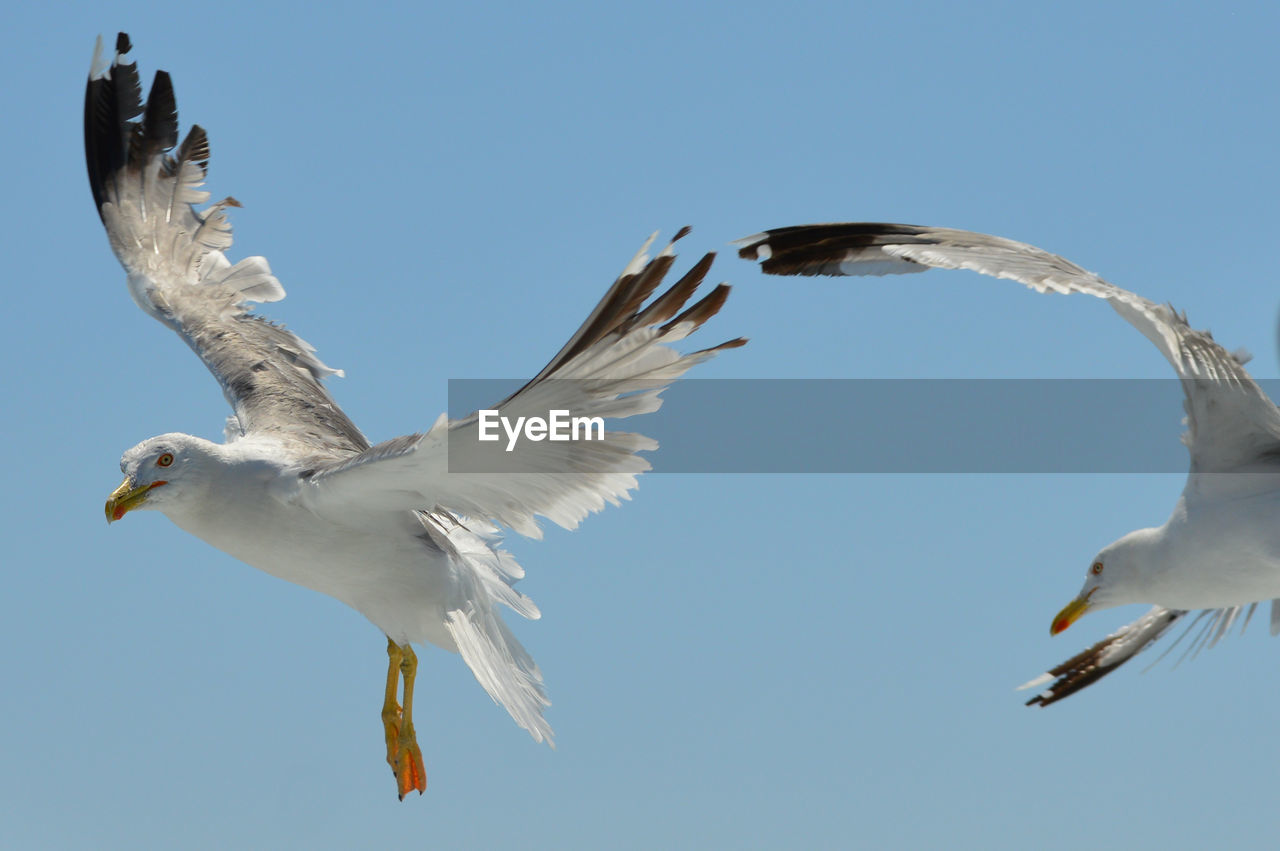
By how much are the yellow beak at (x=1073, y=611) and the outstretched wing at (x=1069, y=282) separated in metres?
0.77

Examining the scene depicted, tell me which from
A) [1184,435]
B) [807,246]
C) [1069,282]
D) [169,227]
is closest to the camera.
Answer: [1069,282]

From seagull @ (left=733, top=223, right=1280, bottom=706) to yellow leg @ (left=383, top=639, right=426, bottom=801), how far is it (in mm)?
2340

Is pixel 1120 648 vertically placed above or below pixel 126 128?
below

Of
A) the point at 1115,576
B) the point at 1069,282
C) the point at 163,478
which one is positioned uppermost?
the point at 1069,282

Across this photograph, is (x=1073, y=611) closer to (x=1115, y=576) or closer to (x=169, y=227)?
(x=1115, y=576)

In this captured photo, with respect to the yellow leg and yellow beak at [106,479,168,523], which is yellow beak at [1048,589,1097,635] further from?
yellow beak at [106,479,168,523]

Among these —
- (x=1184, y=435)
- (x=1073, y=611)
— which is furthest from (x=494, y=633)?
(x=1184, y=435)

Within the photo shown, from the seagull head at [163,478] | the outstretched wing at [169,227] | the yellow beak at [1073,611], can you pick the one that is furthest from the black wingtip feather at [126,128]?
the yellow beak at [1073,611]

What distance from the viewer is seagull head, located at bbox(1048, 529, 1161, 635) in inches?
223

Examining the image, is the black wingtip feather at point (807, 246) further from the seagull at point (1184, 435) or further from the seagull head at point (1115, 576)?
the seagull head at point (1115, 576)

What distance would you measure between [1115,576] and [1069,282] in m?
1.83

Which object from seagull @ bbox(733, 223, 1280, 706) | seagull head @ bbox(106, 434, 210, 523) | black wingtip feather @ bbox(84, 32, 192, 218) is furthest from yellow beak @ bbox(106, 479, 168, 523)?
black wingtip feather @ bbox(84, 32, 192, 218)

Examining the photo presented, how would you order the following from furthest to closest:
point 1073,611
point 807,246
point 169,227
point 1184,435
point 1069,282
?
point 169,227 → point 1073,611 → point 1184,435 → point 807,246 → point 1069,282

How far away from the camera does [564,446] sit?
4496mm
